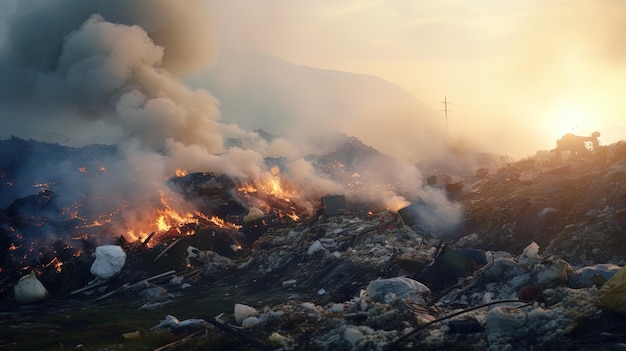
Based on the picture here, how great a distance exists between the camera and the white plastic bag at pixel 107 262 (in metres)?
16.2

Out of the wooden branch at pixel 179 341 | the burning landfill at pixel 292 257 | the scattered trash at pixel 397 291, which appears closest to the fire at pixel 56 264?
the burning landfill at pixel 292 257

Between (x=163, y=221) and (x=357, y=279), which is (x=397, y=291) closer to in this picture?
(x=357, y=279)

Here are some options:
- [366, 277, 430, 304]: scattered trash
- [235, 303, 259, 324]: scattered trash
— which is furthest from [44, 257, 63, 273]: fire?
[366, 277, 430, 304]: scattered trash

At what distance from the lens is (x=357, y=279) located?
12617mm

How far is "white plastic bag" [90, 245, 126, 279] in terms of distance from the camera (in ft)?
53.2

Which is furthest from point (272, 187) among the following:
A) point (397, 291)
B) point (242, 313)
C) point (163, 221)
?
point (397, 291)

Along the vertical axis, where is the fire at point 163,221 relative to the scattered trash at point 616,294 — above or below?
above

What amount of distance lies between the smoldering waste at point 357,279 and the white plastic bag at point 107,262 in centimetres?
32

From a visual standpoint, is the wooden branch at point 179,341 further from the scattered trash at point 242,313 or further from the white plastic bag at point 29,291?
the white plastic bag at point 29,291

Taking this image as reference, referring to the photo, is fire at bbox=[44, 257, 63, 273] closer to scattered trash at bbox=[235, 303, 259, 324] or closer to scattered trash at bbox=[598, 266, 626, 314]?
scattered trash at bbox=[235, 303, 259, 324]

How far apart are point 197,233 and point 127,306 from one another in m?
6.49

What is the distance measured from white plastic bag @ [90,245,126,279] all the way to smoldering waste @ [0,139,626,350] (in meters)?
0.32

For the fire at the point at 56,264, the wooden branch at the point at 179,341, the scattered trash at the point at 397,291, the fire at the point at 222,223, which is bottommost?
the wooden branch at the point at 179,341

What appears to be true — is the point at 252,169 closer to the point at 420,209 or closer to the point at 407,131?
the point at 420,209
